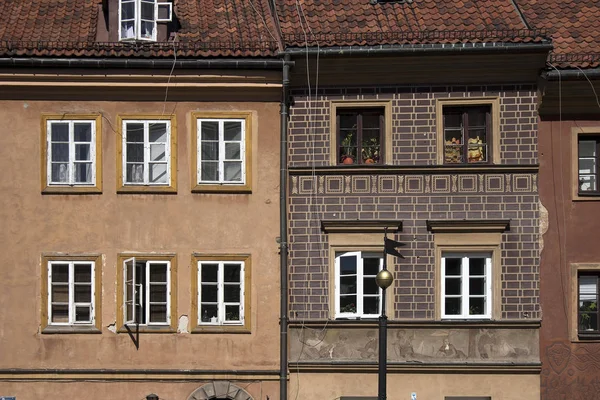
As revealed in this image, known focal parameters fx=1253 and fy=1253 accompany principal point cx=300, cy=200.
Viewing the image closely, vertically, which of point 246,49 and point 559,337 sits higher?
point 246,49

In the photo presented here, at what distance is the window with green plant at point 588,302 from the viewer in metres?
24.5

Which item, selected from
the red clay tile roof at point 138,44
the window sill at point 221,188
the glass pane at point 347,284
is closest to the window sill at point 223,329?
the glass pane at point 347,284

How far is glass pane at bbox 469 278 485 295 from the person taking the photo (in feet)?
80.5

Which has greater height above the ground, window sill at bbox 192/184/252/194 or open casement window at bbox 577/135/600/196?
open casement window at bbox 577/135/600/196

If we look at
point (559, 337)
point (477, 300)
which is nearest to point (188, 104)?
point (477, 300)

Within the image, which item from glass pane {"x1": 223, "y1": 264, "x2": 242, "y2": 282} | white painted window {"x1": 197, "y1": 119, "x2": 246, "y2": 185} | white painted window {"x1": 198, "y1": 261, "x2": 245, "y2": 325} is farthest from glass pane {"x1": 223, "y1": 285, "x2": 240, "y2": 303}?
white painted window {"x1": 197, "y1": 119, "x2": 246, "y2": 185}

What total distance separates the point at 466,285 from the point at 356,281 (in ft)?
7.05

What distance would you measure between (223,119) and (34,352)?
19.2ft

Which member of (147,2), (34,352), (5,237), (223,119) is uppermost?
(147,2)

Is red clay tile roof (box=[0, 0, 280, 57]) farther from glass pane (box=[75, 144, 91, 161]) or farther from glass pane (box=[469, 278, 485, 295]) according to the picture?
glass pane (box=[469, 278, 485, 295])

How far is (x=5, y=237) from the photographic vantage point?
24.5 m

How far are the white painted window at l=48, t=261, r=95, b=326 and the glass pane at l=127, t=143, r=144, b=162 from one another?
2189 millimetres

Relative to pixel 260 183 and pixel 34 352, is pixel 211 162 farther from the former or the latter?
pixel 34 352

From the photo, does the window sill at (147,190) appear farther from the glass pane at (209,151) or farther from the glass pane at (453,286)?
the glass pane at (453,286)
